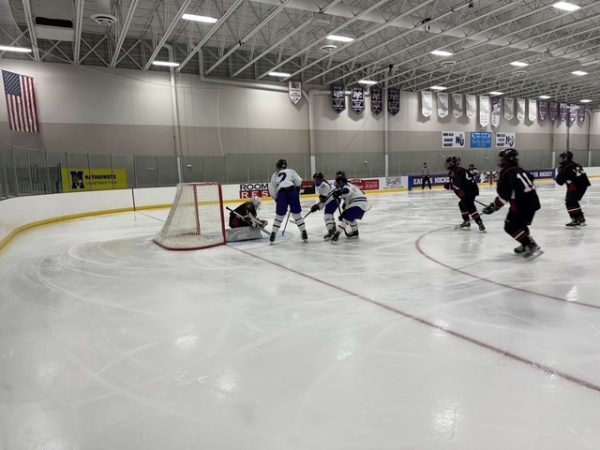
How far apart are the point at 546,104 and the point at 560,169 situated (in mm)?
24457

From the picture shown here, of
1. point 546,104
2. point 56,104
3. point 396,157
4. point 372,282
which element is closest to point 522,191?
point 372,282

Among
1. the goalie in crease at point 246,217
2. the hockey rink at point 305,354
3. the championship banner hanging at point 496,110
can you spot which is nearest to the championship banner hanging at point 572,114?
the championship banner hanging at point 496,110

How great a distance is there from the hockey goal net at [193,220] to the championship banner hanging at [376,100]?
15.5m

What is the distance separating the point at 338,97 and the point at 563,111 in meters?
18.5

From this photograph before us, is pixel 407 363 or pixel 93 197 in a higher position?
pixel 93 197

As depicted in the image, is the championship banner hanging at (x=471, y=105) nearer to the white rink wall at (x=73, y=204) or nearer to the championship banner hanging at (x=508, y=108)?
the championship banner hanging at (x=508, y=108)

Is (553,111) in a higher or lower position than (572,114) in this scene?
higher

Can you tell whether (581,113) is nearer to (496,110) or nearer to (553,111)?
(553,111)

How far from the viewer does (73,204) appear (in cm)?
1191

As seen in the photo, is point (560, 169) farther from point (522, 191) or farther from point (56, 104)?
point (56, 104)

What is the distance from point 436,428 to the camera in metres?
1.85

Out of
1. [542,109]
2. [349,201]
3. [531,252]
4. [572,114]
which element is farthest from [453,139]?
[531,252]

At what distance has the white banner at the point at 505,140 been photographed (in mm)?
25734

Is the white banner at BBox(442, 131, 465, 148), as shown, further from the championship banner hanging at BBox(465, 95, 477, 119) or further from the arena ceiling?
the arena ceiling
